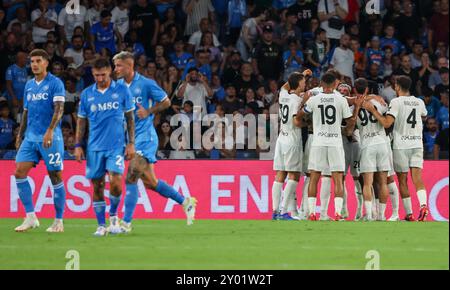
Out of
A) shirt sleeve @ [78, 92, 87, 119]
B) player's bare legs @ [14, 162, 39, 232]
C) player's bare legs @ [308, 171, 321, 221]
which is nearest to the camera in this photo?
shirt sleeve @ [78, 92, 87, 119]

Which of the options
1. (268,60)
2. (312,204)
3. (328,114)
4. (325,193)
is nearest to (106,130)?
(328,114)

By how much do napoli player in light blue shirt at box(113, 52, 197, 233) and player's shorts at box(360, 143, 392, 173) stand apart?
413 cm

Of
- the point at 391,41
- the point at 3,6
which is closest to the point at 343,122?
the point at 391,41

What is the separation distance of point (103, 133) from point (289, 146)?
470cm

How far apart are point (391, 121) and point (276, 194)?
2.10 m

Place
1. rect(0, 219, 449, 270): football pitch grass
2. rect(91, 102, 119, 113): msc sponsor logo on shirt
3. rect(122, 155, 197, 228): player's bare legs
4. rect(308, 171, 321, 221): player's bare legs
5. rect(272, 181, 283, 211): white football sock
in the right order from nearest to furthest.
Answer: rect(0, 219, 449, 270): football pitch grass < rect(91, 102, 119, 113): msc sponsor logo on shirt < rect(122, 155, 197, 228): player's bare legs < rect(308, 171, 321, 221): player's bare legs < rect(272, 181, 283, 211): white football sock

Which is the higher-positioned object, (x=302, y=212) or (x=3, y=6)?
(x=3, y=6)

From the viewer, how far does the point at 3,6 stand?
2420cm

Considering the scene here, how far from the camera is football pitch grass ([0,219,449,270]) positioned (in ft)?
37.9

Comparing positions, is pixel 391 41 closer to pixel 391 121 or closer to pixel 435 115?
pixel 435 115

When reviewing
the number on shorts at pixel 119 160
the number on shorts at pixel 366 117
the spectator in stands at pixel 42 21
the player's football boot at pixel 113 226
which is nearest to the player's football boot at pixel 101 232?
the player's football boot at pixel 113 226

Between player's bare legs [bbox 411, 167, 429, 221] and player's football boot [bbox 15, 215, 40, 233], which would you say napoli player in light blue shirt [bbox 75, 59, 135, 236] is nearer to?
player's football boot [bbox 15, 215, 40, 233]

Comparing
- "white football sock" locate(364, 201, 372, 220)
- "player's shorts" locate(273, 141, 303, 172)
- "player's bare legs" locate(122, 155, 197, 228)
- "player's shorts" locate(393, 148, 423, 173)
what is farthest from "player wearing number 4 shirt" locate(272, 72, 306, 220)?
"player's bare legs" locate(122, 155, 197, 228)

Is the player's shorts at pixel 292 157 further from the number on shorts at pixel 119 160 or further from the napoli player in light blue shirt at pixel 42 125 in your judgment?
the number on shorts at pixel 119 160
